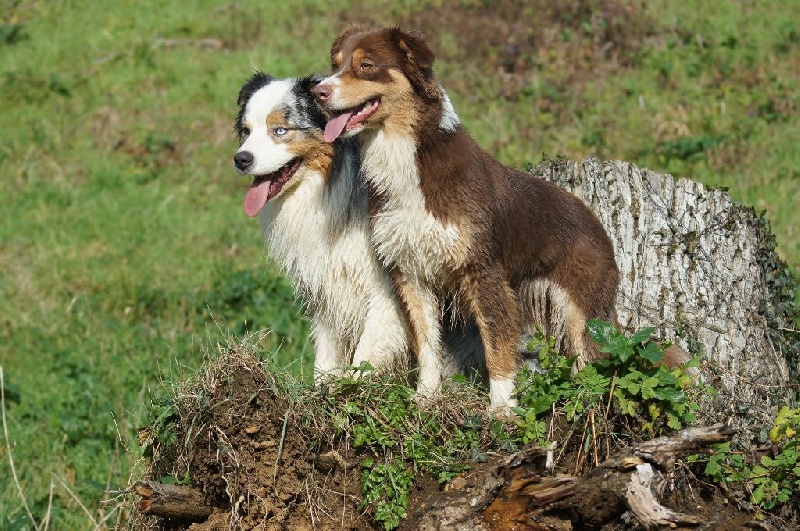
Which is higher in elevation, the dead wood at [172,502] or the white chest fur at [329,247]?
the white chest fur at [329,247]

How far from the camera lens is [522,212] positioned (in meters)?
5.24

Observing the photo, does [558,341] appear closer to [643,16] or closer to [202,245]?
[202,245]

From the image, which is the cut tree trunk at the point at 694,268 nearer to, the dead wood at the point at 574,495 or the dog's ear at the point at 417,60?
the dead wood at the point at 574,495

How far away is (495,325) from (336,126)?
1331 millimetres

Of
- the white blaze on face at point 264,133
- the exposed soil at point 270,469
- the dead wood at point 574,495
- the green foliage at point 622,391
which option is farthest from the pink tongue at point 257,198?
the dead wood at point 574,495

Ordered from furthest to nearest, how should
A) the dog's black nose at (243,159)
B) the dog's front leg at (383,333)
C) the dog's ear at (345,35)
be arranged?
the dog's front leg at (383,333)
the dog's black nose at (243,159)
the dog's ear at (345,35)

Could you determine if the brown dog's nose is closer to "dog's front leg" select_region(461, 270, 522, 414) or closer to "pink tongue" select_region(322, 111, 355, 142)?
"pink tongue" select_region(322, 111, 355, 142)

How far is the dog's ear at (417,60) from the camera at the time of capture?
488cm

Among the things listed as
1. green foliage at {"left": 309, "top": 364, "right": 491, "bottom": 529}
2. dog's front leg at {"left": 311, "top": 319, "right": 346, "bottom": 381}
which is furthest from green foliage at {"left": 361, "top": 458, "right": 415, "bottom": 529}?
dog's front leg at {"left": 311, "top": 319, "right": 346, "bottom": 381}

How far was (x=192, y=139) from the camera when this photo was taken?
1230 centimetres

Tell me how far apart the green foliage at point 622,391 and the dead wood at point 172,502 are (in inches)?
61.1

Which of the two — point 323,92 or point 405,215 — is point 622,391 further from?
point 323,92

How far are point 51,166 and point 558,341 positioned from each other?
837 centimetres

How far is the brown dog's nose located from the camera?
4.75 metres
